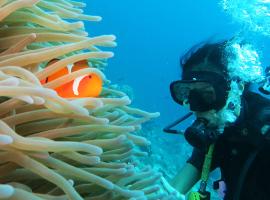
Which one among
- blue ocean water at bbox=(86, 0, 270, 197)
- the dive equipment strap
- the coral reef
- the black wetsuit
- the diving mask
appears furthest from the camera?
blue ocean water at bbox=(86, 0, 270, 197)

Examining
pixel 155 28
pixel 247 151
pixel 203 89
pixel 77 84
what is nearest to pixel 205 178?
pixel 247 151

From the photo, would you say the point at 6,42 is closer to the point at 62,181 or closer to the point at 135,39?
the point at 62,181

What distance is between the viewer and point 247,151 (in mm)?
3262

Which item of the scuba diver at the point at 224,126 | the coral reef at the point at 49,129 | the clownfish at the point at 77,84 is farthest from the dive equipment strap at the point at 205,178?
the clownfish at the point at 77,84

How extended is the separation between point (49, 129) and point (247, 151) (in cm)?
210

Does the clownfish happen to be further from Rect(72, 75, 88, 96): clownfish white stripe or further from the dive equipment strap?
the dive equipment strap

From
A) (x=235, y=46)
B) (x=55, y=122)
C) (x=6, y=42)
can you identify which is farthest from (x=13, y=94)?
(x=235, y=46)

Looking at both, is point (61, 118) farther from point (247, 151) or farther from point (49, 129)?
point (247, 151)

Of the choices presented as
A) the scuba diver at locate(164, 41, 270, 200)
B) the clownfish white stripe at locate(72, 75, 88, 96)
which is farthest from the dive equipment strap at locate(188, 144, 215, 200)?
the clownfish white stripe at locate(72, 75, 88, 96)

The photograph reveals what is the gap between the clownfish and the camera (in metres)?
1.68

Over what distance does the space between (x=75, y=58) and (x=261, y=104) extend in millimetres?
2266

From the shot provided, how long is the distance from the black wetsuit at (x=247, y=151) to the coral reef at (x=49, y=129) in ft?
4.28

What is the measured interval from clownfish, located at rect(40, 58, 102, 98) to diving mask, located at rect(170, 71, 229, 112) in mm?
1718

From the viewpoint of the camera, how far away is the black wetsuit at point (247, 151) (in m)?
3.08
